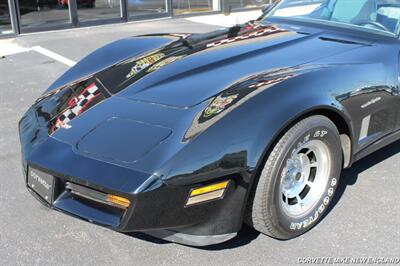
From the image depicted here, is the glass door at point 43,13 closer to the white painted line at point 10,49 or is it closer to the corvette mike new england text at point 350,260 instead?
the white painted line at point 10,49

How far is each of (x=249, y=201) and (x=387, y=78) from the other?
1.39 metres

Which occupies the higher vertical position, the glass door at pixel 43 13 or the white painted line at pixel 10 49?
the glass door at pixel 43 13

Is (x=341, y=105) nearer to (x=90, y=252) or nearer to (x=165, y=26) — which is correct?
(x=90, y=252)

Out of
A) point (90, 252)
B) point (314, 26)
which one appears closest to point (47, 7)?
point (314, 26)

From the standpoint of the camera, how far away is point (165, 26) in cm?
1127

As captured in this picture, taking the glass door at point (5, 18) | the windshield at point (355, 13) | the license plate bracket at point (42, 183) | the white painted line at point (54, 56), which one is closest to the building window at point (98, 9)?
the glass door at point (5, 18)

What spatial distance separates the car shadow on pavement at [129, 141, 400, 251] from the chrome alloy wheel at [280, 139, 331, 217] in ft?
0.89

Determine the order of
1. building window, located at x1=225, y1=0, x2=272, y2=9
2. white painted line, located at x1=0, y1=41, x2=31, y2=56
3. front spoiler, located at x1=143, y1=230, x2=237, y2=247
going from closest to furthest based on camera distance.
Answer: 1. front spoiler, located at x1=143, y1=230, x2=237, y2=247
2. white painted line, located at x1=0, y1=41, x2=31, y2=56
3. building window, located at x1=225, y1=0, x2=272, y2=9

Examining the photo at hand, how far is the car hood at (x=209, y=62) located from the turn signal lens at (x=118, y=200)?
650mm

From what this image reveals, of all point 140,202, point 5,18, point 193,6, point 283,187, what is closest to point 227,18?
point 193,6

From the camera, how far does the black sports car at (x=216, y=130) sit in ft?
7.43

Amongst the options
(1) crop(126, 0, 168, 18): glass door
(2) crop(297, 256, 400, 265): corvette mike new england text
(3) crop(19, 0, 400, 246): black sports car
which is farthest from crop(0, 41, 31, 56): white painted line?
(2) crop(297, 256, 400, 265): corvette mike new england text

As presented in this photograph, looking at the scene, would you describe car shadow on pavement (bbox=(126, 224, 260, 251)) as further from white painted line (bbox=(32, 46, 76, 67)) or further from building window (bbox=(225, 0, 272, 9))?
building window (bbox=(225, 0, 272, 9))

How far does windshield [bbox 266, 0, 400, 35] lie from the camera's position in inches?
141
